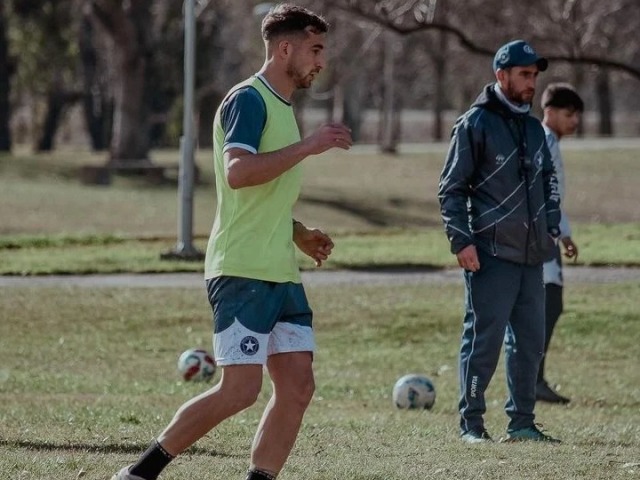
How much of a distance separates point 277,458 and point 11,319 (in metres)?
8.96

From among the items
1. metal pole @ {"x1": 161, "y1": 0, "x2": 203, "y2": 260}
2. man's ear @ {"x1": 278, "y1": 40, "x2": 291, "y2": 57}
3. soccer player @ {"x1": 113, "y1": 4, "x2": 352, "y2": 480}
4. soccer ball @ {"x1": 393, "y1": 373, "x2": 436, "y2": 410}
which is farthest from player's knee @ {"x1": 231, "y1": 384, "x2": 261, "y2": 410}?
metal pole @ {"x1": 161, "y1": 0, "x2": 203, "y2": 260}

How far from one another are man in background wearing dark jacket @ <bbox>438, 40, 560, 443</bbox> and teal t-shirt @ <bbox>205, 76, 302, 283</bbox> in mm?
2080

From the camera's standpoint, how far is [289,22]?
6.08 meters

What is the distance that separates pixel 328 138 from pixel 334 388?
620 cm

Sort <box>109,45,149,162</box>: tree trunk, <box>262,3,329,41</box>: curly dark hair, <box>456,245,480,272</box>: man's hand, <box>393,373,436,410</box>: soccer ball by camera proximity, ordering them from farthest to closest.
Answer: <box>109,45,149,162</box>: tree trunk < <box>393,373,436,410</box>: soccer ball < <box>456,245,480,272</box>: man's hand < <box>262,3,329,41</box>: curly dark hair

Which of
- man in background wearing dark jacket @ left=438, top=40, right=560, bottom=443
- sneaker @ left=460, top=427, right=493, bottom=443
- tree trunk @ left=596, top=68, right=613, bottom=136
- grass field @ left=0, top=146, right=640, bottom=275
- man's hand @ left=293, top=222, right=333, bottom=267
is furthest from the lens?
tree trunk @ left=596, top=68, right=613, bottom=136

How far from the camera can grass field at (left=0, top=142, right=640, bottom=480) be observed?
715cm

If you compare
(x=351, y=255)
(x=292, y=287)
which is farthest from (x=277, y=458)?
(x=351, y=255)

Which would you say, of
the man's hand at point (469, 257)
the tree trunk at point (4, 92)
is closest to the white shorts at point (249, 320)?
the man's hand at point (469, 257)

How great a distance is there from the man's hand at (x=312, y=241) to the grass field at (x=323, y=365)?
967 mm

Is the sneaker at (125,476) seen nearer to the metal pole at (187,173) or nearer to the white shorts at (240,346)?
the white shorts at (240,346)

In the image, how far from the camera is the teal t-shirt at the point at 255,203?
5.96 metres

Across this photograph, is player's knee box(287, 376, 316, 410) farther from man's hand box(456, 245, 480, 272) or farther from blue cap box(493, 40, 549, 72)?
blue cap box(493, 40, 549, 72)

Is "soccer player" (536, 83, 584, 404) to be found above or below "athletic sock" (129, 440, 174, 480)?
above
